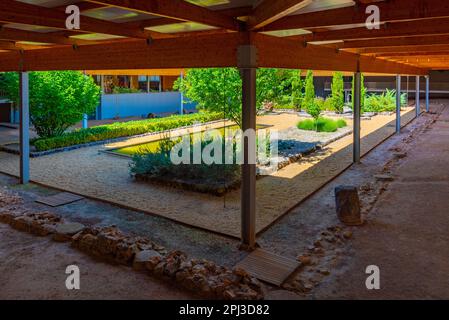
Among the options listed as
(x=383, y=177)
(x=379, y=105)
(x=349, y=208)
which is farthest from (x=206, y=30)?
(x=379, y=105)

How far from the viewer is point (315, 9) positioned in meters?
6.35

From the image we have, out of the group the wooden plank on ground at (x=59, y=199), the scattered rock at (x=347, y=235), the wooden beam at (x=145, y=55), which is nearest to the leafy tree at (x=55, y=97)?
the wooden beam at (x=145, y=55)

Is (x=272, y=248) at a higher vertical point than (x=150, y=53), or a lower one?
lower

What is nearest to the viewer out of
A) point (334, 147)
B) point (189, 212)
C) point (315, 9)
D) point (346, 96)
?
point (315, 9)

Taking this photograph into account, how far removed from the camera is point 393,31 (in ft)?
23.9

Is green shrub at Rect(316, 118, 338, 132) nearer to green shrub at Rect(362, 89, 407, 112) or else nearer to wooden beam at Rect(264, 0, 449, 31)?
green shrub at Rect(362, 89, 407, 112)

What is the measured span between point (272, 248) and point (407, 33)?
408cm

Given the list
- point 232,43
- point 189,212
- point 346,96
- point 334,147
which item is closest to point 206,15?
point 232,43

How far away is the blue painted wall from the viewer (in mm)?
24812

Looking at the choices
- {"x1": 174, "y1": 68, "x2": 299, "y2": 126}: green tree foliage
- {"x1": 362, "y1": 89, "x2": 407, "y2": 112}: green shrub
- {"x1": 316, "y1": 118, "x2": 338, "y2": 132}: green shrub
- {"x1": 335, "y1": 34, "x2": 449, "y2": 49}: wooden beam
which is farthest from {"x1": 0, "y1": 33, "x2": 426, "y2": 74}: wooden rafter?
{"x1": 362, "y1": 89, "x2": 407, "y2": 112}: green shrub

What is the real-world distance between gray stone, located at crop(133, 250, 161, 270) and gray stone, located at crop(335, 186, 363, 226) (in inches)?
138

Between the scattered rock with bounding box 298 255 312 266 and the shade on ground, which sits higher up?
the shade on ground

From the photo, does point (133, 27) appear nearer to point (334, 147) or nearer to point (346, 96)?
point (334, 147)
